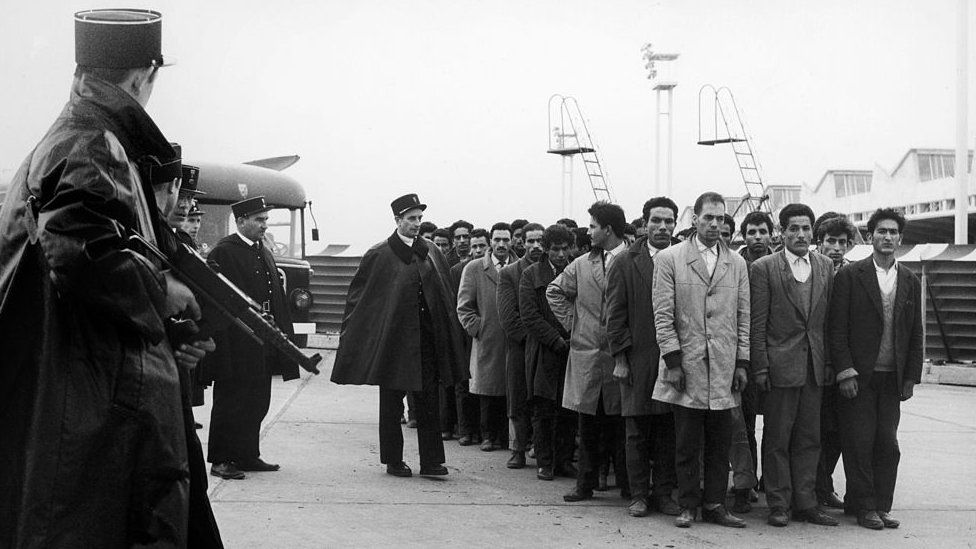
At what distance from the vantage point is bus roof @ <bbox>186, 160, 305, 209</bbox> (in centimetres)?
1647

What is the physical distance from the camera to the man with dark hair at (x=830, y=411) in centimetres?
734

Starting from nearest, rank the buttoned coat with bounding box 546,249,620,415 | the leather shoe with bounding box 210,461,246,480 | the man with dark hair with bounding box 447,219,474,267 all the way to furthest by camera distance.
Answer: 1. the buttoned coat with bounding box 546,249,620,415
2. the leather shoe with bounding box 210,461,246,480
3. the man with dark hair with bounding box 447,219,474,267

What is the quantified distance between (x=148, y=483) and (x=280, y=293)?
20.0ft

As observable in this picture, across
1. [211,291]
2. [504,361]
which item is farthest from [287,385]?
[211,291]

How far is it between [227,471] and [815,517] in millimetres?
4008

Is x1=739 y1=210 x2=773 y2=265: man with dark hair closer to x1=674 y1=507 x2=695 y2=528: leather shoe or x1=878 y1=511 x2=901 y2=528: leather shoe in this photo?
x1=878 y1=511 x2=901 y2=528: leather shoe

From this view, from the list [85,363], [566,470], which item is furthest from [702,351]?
[85,363]

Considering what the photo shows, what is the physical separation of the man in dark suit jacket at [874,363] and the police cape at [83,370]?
4954mm

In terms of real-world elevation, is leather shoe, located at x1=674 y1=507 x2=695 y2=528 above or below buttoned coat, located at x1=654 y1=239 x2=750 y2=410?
below

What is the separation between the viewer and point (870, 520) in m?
6.90

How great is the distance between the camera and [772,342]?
7133 mm

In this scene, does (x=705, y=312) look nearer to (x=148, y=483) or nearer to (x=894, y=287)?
(x=894, y=287)

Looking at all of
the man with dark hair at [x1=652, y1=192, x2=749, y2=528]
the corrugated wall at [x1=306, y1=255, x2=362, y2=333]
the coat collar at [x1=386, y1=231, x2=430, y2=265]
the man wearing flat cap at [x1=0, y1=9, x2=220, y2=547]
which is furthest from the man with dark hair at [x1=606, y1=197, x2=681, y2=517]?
the corrugated wall at [x1=306, y1=255, x2=362, y2=333]

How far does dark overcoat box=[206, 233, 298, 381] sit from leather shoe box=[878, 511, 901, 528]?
426 cm
